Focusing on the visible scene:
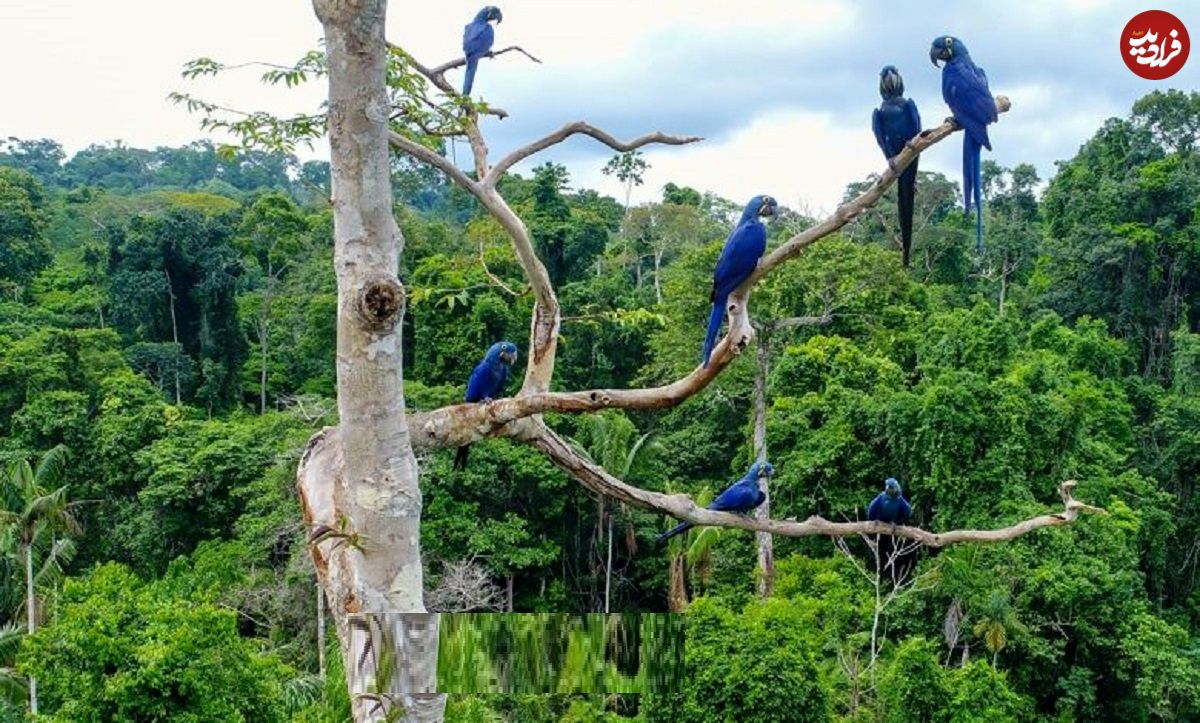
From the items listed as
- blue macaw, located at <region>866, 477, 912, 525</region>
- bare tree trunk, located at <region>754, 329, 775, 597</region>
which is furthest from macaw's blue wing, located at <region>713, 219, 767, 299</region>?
bare tree trunk, located at <region>754, 329, 775, 597</region>

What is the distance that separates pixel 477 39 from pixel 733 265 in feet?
5.04

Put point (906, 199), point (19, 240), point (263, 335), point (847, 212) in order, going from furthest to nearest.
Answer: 1. point (19, 240)
2. point (263, 335)
3. point (906, 199)
4. point (847, 212)

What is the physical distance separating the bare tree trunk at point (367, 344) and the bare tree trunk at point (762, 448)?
1085 cm

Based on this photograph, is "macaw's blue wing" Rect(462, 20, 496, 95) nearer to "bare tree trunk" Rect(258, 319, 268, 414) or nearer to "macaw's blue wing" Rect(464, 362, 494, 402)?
"macaw's blue wing" Rect(464, 362, 494, 402)

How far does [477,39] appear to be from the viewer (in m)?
4.18

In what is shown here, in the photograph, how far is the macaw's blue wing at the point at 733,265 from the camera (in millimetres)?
3359

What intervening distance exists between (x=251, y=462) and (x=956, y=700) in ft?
30.7

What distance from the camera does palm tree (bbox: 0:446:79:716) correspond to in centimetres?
1135

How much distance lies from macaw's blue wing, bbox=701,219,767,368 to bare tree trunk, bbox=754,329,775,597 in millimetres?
9622

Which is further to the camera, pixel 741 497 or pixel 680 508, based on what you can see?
pixel 741 497

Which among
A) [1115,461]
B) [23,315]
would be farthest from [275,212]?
[1115,461]

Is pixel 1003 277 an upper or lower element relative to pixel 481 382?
upper

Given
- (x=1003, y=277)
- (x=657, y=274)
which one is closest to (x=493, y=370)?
(x=657, y=274)

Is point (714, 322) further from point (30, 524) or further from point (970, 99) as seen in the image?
point (30, 524)
